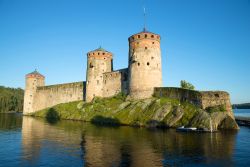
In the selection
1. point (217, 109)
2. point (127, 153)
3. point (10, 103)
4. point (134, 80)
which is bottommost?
point (127, 153)

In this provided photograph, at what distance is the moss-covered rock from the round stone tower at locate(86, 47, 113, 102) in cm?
306

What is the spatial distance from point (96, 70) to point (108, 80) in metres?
4.33

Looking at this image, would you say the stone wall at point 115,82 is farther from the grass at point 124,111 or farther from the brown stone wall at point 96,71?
the grass at point 124,111

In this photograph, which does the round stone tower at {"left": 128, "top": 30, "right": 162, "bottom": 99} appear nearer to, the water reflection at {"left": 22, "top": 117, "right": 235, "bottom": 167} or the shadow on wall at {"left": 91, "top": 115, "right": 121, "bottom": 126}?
the shadow on wall at {"left": 91, "top": 115, "right": 121, "bottom": 126}

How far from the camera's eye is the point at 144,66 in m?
45.9

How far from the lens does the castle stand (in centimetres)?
4594

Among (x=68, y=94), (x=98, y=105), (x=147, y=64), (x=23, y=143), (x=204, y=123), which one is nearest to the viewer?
(x=23, y=143)

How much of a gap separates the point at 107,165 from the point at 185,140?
38.8ft

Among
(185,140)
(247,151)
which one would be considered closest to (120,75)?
(185,140)

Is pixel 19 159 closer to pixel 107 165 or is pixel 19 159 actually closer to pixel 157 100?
pixel 107 165

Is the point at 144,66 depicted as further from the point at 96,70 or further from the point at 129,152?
the point at 129,152

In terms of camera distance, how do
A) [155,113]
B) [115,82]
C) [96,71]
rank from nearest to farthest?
[155,113] → [115,82] → [96,71]

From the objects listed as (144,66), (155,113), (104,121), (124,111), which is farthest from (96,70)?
(155,113)

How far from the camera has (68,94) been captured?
6594 centimetres
